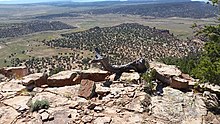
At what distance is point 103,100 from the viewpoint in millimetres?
18938

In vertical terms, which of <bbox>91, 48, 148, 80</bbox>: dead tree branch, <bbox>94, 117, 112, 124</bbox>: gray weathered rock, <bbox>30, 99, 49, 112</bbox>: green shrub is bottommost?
<bbox>94, 117, 112, 124</bbox>: gray weathered rock

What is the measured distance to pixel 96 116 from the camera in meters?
16.9

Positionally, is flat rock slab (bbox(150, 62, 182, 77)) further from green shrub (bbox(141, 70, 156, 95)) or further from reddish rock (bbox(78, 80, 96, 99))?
reddish rock (bbox(78, 80, 96, 99))

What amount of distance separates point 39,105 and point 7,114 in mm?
1703

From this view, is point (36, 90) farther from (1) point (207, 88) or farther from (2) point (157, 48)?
(2) point (157, 48)

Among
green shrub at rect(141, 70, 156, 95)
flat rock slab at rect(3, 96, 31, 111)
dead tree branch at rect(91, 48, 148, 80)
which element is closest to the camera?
flat rock slab at rect(3, 96, 31, 111)

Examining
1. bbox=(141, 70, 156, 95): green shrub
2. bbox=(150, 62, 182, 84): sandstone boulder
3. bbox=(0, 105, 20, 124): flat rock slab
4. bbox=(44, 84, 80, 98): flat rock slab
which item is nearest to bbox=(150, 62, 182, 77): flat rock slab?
bbox=(150, 62, 182, 84): sandstone boulder

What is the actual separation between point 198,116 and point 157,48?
427 ft

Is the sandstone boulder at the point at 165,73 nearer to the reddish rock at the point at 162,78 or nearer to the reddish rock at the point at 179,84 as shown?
the reddish rock at the point at 162,78

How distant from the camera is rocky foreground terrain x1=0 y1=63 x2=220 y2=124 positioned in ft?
55.9

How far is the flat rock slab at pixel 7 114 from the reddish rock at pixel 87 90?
3.81 m

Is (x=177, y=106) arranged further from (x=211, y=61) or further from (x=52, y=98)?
(x=52, y=98)

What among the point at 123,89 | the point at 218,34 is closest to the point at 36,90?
the point at 123,89

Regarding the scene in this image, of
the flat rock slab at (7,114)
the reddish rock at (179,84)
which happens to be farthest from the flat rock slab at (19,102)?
the reddish rock at (179,84)
